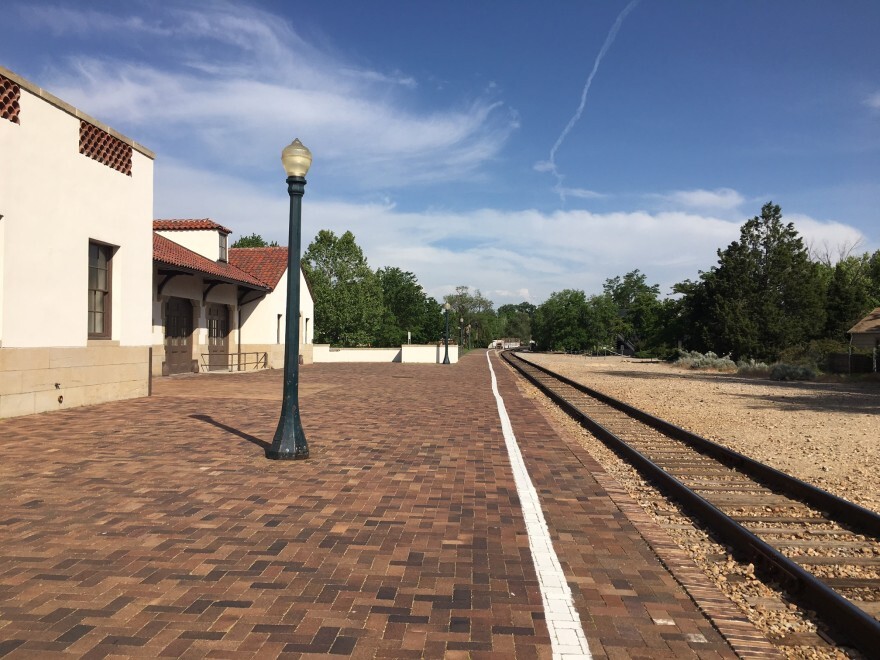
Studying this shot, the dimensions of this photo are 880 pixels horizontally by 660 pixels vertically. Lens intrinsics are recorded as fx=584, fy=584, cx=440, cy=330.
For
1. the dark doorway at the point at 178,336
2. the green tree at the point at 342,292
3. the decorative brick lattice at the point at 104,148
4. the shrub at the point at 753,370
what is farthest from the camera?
the green tree at the point at 342,292

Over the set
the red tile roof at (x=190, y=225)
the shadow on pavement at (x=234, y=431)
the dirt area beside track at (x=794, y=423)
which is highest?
the red tile roof at (x=190, y=225)

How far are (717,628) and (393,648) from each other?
1.81 m

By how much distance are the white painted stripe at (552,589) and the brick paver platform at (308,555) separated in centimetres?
7

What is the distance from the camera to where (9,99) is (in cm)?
956

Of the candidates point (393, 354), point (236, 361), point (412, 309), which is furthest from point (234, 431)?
point (412, 309)

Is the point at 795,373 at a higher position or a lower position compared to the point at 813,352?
lower

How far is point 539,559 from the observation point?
4.20 metres

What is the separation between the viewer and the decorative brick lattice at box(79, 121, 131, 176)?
11453 millimetres

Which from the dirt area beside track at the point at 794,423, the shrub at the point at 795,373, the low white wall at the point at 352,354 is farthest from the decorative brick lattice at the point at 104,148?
the shrub at the point at 795,373

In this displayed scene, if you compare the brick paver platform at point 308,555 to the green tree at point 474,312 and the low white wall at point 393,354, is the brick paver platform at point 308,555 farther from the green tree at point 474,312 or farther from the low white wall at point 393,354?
the green tree at point 474,312

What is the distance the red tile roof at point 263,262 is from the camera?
93.5ft

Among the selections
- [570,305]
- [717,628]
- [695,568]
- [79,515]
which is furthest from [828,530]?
[570,305]

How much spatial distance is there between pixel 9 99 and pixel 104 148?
8.29 feet

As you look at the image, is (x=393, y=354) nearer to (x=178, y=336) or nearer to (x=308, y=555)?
(x=178, y=336)
